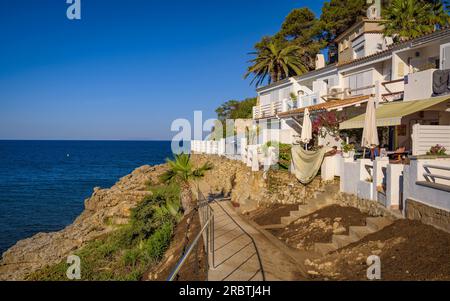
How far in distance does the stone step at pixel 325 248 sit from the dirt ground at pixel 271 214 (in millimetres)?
4699

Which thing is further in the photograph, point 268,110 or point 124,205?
point 268,110

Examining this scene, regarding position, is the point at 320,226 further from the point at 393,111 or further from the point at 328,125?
the point at 328,125

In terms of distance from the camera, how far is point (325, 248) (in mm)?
10938

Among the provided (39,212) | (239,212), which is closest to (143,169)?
(39,212)

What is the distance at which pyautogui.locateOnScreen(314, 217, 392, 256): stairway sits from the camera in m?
10.7

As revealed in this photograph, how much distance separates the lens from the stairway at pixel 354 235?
10.7 metres

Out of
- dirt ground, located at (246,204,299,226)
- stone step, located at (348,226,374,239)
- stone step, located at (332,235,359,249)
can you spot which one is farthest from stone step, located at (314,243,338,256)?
dirt ground, located at (246,204,299,226)

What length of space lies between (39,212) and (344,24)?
41.9m

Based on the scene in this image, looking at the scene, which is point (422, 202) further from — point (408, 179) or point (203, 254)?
point (203, 254)

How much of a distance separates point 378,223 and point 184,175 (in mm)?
10790

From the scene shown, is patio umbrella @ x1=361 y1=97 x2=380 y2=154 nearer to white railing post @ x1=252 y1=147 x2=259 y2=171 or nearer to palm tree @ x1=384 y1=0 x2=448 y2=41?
white railing post @ x1=252 y1=147 x2=259 y2=171

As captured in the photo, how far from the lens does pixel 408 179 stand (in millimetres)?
10492

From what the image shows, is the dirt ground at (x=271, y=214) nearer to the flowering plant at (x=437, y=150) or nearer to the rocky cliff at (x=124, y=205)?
the rocky cliff at (x=124, y=205)

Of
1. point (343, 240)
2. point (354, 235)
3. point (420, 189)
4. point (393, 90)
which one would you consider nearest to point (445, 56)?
point (393, 90)
